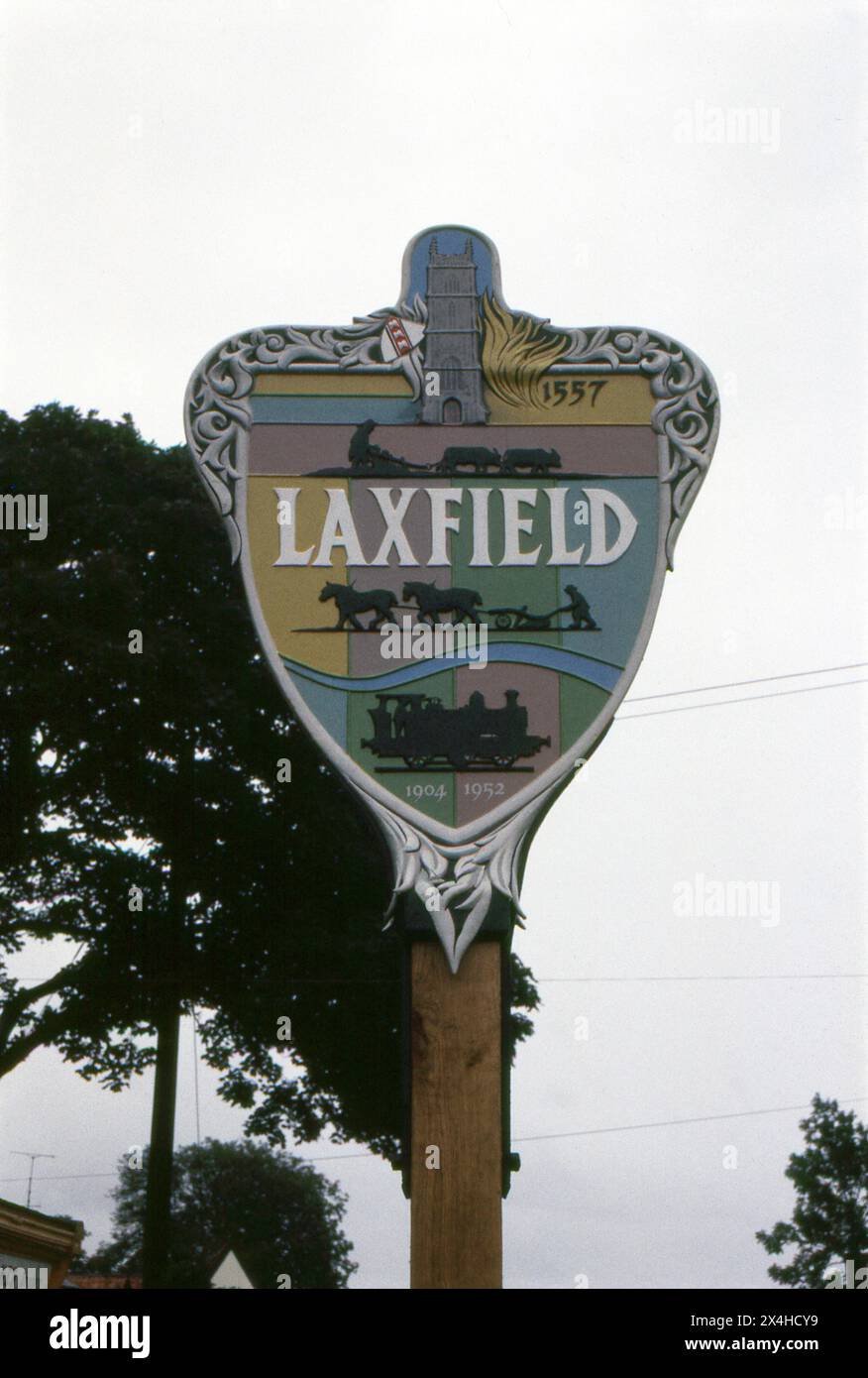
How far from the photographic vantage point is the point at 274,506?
932 centimetres

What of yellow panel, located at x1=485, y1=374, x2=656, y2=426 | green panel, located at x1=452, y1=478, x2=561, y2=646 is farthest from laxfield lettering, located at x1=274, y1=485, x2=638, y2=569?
yellow panel, located at x1=485, y1=374, x2=656, y2=426

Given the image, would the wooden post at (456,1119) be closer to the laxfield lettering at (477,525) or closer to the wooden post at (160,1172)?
the laxfield lettering at (477,525)

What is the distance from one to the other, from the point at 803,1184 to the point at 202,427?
23.8 m

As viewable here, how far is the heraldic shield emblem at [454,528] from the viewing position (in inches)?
347

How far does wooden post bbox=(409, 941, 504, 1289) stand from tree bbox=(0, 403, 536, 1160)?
32.0ft

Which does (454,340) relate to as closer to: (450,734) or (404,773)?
(450,734)

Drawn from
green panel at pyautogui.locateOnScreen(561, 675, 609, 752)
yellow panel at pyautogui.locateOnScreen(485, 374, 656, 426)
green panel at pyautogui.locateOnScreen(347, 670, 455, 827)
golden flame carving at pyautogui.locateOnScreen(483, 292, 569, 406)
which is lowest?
green panel at pyautogui.locateOnScreen(347, 670, 455, 827)

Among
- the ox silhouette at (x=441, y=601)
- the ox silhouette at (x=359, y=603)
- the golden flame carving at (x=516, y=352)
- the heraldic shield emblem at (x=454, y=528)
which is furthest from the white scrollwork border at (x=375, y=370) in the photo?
the ox silhouette at (x=441, y=601)

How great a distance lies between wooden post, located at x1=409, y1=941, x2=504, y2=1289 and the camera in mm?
8164

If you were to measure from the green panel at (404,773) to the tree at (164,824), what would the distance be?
9725mm

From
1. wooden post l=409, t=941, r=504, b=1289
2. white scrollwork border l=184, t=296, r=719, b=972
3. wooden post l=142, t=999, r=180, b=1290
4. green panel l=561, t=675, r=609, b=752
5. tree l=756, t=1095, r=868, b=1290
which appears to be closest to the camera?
wooden post l=409, t=941, r=504, b=1289

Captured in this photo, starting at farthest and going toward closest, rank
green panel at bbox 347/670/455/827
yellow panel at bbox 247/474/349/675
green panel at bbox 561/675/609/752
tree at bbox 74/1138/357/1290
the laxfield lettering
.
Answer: tree at bbox 74/1138/357/1290
the laxfield lettering
yellow panel at bbox 247/474/349/675
green panel at bbox 561/675/609/752
green panel at bbox 347/670/455/827

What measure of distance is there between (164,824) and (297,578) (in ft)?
34.9

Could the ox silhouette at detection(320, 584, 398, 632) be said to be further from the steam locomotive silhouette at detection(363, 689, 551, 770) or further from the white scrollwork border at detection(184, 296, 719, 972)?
the white scrollwork border at detection(184, 296, 719, 972)
